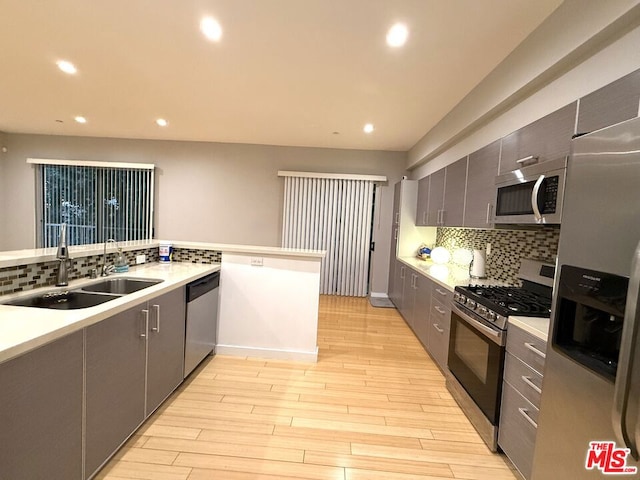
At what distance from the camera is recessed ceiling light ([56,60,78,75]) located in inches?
112

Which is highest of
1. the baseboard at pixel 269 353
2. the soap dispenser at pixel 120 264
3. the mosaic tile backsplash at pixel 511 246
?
the mosaic tile backsplash at pixel 511 246

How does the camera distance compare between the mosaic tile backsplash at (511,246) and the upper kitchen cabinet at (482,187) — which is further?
the upper kitchen cabinet at (482,187)

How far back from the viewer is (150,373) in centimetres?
190

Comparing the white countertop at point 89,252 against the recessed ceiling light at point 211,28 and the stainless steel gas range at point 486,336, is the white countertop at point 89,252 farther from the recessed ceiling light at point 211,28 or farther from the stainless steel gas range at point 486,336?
the recessed ceiling light at point 211,28

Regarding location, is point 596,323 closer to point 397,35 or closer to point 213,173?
point 397,35

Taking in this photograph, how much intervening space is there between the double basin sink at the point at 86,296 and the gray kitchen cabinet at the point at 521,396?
89.3 inches

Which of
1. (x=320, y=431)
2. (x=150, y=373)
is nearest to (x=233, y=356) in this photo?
(x=150, y=373)

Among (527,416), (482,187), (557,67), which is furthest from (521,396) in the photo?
(557,67)

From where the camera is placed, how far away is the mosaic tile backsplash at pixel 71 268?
5.26ft

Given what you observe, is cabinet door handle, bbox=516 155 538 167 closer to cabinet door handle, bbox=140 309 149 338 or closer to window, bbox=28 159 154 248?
cabinet door handle, bbox=140 309 149 338

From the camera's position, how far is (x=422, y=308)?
3.38 m

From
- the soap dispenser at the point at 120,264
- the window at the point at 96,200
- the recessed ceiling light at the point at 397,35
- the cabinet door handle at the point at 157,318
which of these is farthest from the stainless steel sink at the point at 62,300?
the window at the point at 96,200

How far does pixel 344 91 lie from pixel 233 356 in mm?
2935

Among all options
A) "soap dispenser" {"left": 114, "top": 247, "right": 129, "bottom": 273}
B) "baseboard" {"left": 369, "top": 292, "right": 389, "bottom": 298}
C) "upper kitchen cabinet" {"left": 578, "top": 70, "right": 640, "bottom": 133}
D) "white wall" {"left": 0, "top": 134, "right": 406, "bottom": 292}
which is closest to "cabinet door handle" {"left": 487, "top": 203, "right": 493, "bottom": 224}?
"upper kitchen cabinet" {"left": 578, "top": 70, "right": 640, "bottom": 133}
